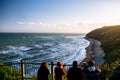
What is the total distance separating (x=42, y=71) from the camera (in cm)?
1196

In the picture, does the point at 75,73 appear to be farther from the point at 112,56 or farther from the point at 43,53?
the point at 43,53

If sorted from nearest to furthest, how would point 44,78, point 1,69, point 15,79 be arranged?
1. point 44,78
2. point 15,79
3. point 1,69

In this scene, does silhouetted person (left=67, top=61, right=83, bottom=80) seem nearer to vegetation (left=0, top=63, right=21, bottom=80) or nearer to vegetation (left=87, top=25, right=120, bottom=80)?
vegetation (left=87, top=25, right=120, bottom=80)

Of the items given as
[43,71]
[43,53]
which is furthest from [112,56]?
[43,71]

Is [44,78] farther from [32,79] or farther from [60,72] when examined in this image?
[32,79]

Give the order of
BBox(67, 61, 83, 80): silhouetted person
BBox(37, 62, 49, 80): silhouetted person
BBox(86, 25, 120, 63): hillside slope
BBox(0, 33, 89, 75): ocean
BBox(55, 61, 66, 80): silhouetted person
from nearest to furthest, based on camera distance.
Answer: BBox(67, 61, 83, 80): silhouetted person < BBox(37, 62, 49, 80): silhouetted person < BBox(55, 61, 66, 80): silhouetted person < BBox(86, 25, 120, 63): hillside slope < BBox(0, 33, 89, 75): ocean

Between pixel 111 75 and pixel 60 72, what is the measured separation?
508cm

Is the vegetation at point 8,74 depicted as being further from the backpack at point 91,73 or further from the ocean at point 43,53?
the ocean at point 43,53

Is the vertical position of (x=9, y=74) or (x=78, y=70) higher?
(x=78, y=70)

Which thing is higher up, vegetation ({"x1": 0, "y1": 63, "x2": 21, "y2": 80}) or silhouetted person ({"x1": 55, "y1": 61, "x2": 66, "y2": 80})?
silhouetted person ({"x1": 55, "y1": 61, "x2": 66, "y2": 80})

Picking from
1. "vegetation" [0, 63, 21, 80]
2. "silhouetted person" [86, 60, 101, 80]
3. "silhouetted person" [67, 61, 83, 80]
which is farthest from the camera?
"vegetation" [0, 63, 21, 80]

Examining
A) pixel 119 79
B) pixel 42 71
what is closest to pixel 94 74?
pixel 42 71

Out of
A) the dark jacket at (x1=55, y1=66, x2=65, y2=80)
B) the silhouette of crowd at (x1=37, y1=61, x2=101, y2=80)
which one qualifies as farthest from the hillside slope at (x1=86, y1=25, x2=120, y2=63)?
the silhouette of crowd at (x1=37, y1=61, x2=101, y2=80)

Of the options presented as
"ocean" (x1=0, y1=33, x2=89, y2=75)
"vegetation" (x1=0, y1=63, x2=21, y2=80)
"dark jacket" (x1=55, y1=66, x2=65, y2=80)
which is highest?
"dark jacket" (x1=55, y1=66, x2=65, y2=80)
